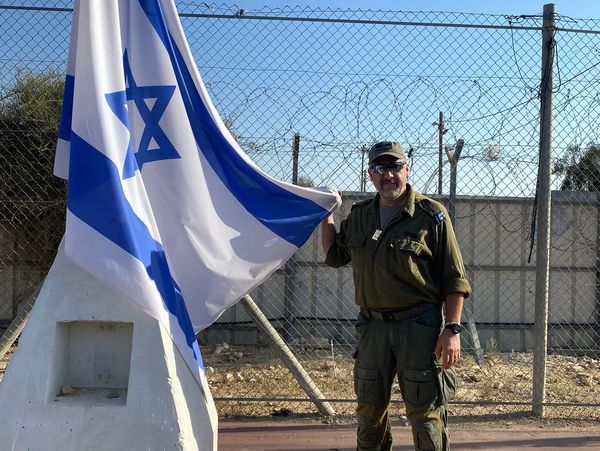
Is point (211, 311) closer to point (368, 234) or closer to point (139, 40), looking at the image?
point (368, 234)

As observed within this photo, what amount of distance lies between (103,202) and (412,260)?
160cm

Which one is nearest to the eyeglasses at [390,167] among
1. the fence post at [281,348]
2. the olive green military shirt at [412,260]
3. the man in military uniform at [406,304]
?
the man in military uniform at [406,304]

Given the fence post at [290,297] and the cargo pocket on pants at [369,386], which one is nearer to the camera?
the cargo pocket on pants at [369,386]

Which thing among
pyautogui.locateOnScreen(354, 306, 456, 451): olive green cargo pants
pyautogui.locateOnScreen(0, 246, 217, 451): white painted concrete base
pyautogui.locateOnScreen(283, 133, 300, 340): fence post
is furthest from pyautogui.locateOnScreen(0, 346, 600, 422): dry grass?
pyautogui.locateOnScreen(0, 246, 217, 451): white painted concrete base

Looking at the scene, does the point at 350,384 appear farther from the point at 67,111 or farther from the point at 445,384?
the point at 67,111

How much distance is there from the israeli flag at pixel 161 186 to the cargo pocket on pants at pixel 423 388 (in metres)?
1.10

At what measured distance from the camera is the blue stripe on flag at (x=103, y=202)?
3.04 metres

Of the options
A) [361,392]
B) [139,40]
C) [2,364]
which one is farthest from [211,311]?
[2,364]

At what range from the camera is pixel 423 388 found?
3.19 m

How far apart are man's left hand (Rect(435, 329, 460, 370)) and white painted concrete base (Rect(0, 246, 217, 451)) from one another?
131cm

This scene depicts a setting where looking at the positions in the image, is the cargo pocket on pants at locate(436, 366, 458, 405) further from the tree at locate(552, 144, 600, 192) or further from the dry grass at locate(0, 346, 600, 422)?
the tree at locate(552, 144, 600, 192)

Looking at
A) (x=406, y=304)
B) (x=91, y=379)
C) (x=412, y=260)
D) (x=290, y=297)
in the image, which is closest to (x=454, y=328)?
(x=406, y=304)

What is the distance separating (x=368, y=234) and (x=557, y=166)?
9.10 feet

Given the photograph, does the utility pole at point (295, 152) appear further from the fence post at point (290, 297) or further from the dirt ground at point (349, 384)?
the fence post at point (290, 297)
